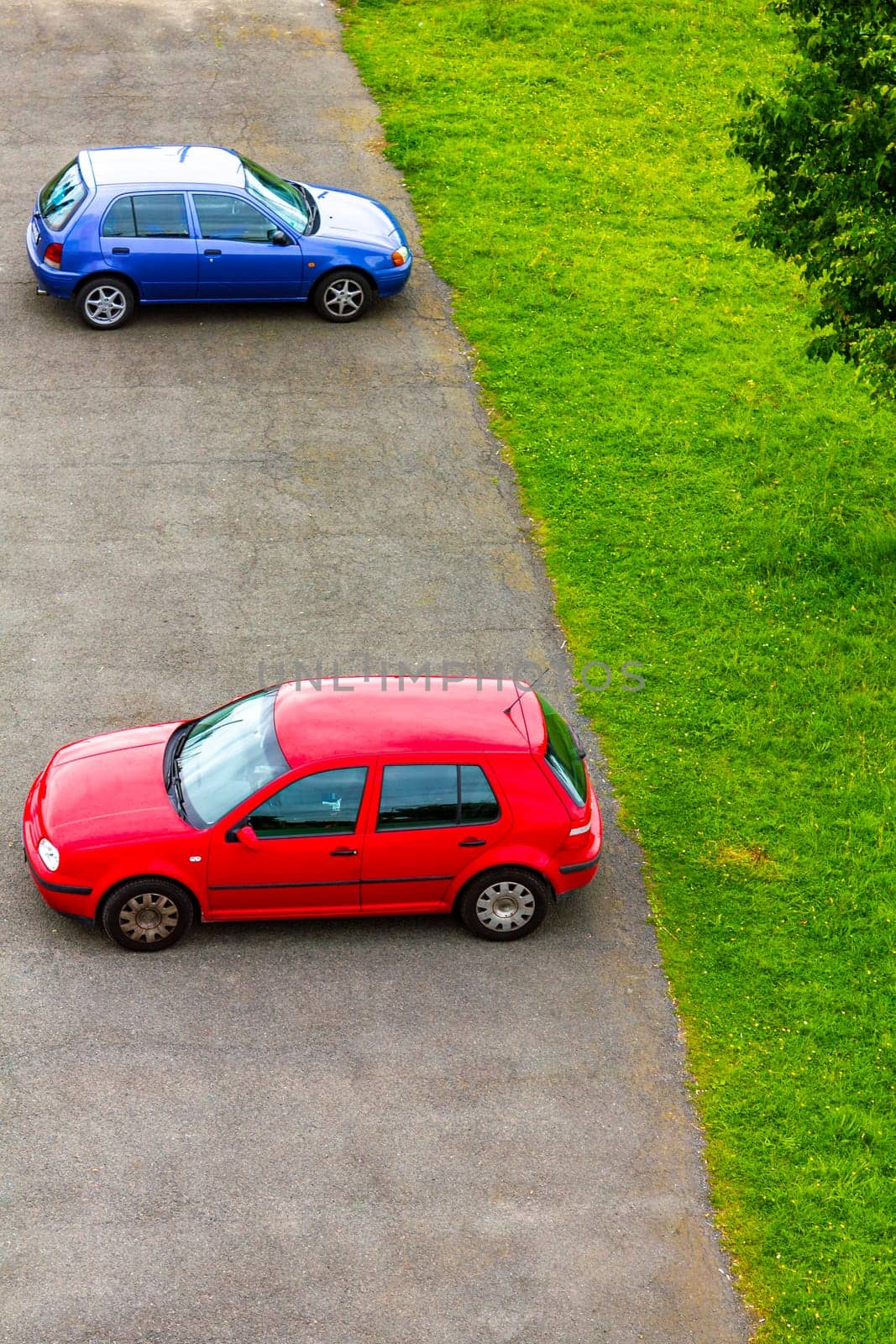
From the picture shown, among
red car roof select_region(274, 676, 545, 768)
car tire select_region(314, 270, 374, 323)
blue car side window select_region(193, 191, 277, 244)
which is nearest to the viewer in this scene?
red car roof select_region(274, 676, 545, 768)

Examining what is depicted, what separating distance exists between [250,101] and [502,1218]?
1909 centimetres

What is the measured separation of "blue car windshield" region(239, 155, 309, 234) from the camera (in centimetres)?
1600

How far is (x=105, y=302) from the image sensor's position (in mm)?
16078

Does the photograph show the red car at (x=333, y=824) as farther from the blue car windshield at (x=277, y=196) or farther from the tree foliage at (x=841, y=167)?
the blue car windshield at (x=277, y=196)

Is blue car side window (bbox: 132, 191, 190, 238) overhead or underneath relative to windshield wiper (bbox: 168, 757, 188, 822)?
overhead

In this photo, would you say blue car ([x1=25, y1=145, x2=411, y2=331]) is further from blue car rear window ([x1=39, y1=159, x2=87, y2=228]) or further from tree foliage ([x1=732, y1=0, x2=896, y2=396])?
tree foliage ([x1=732, y1=0, x2=896, y2=396])

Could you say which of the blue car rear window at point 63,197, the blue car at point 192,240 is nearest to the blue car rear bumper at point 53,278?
the blue car at point 192,240

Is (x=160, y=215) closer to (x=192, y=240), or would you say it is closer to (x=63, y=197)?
(x=192, y=240)

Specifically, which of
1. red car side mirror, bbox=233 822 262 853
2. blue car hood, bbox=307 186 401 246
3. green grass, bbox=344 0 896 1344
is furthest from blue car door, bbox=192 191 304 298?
red car side mirror, bbox=233 822 262 853

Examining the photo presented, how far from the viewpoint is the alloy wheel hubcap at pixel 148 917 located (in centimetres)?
903

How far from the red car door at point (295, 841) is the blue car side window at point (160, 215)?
9216 mm

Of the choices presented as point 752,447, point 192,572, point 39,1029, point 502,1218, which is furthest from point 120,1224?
point 752,447

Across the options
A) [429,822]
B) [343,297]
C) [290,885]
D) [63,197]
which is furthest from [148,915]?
[63,197]

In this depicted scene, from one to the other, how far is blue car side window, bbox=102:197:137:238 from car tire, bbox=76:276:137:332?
0.57 meters
